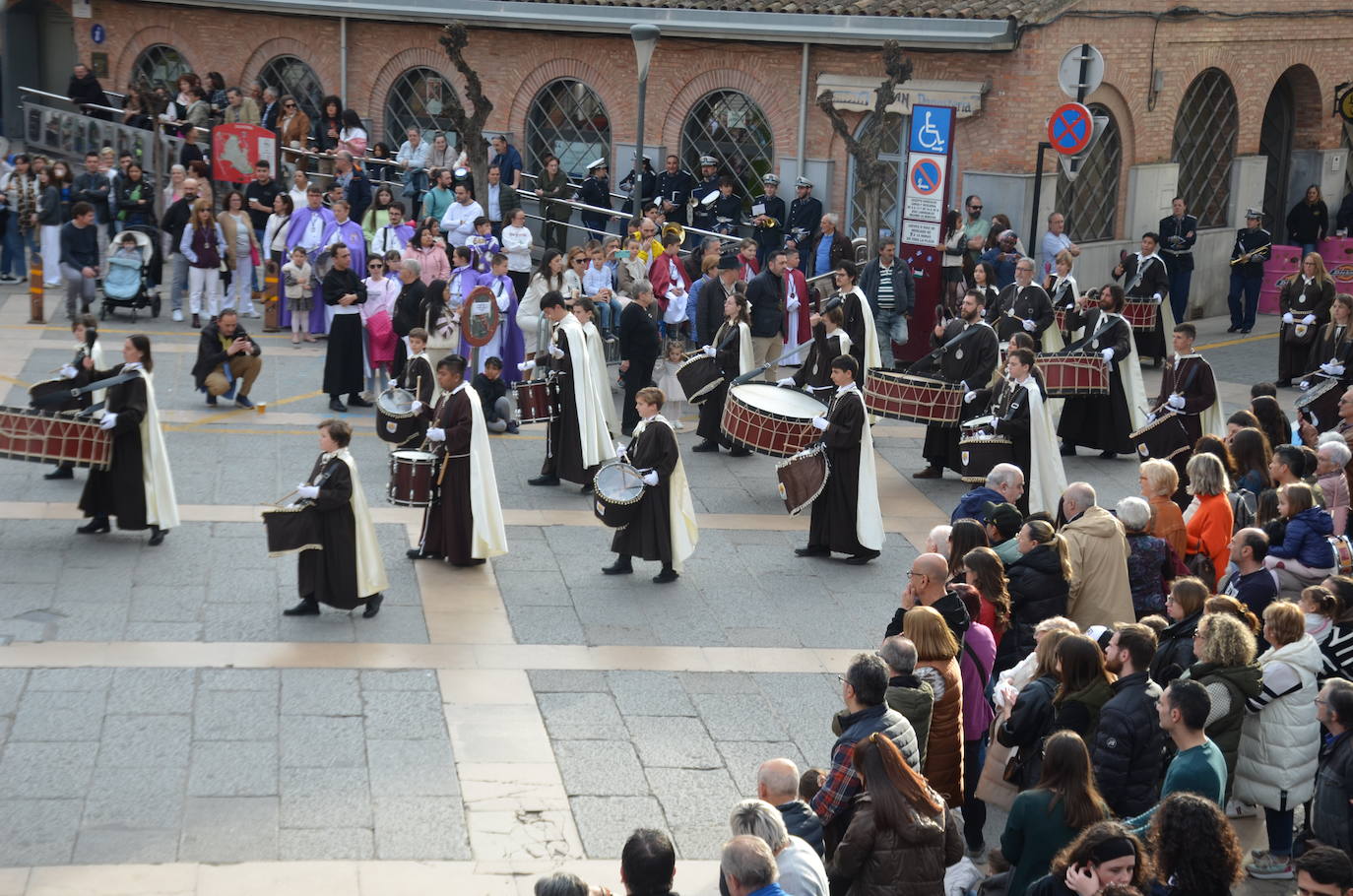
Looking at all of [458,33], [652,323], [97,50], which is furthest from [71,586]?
[97,50]

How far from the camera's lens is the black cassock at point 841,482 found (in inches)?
509

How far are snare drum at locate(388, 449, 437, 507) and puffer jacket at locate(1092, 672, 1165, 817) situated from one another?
20.1ft

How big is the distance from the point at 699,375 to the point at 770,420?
2367 mm

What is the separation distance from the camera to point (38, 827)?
8.26 m

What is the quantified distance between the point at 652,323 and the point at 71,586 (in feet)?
21.9

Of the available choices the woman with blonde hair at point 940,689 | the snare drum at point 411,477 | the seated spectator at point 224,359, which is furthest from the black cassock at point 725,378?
the woman with blonde hair at point 940,689

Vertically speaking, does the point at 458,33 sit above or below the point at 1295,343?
above

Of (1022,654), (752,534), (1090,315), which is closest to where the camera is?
(1022,654)

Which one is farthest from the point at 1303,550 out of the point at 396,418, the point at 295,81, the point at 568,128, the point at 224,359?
the point at 295,81

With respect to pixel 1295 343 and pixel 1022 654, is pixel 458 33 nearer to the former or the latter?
pixel 1295 343

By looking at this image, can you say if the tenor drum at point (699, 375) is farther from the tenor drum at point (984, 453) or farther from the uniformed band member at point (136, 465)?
the uniformed band member at point (136, 465)

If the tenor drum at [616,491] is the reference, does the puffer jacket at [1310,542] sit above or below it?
above

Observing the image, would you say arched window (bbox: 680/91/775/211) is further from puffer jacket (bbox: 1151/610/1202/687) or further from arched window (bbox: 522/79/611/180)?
puffer jacket (bbox: 1151/610/1202/687)

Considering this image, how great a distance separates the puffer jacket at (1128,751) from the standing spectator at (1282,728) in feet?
2.82
